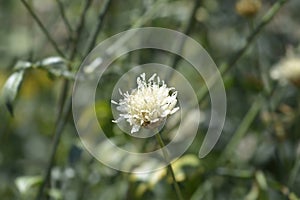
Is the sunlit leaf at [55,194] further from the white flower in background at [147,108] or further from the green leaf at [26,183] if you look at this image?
the white flower in background at [147,108]

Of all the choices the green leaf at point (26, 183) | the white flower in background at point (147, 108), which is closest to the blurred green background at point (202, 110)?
the green leaf at point (26, 183)

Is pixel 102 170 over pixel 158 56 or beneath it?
beneath

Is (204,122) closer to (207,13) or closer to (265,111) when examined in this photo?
(265,111)

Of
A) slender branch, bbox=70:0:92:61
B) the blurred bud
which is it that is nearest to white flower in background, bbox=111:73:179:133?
slender branch, bbox=70:0:92:61

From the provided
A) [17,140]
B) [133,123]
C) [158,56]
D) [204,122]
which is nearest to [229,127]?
[204,122]

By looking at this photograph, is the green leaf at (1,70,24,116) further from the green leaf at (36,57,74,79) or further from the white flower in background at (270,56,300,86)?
the white flower in background at (270,56,300,86)

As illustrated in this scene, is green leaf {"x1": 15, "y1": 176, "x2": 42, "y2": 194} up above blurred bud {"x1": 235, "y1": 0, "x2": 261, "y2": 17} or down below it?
below
